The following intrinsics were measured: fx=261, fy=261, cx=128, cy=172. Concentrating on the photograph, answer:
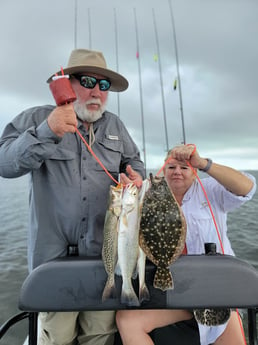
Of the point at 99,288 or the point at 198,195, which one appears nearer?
the point at 99,288

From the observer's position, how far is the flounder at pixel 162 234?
182 centimetres

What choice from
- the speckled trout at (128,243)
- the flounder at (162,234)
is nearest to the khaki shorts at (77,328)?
the speckled trout at (128,243)

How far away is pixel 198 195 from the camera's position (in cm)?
277

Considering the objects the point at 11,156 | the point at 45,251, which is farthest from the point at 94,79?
the point at 45,251

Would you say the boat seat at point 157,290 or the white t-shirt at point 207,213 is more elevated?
the white t-shirt at point 207,213

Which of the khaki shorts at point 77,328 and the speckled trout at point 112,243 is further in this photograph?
the khaki shorts at point 77,328

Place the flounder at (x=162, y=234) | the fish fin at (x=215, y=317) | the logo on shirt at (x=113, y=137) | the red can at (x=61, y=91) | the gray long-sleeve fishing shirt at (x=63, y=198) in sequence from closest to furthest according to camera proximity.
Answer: the red can at (x=61, y=91), the flounder at (x=162, y=234), the fish fin at (x=215, y=317), the gray long-sleeve fishing shirt at (x=63, y=198), the logo on shirt at (x=113, y=137)

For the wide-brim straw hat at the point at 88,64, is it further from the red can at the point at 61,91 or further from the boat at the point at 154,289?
the boat at the point at 154,289

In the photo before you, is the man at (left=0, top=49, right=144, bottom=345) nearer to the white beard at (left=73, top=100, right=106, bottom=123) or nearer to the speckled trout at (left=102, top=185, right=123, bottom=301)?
the white beard at (left=73, top=100, right=106, bottom=123)

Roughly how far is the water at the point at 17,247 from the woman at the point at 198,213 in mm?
3594

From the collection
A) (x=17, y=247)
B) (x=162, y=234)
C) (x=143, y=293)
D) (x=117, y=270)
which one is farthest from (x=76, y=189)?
(x=17, y=247)

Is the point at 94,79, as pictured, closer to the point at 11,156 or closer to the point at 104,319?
the point at 11,156

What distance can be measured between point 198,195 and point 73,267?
1493 mm

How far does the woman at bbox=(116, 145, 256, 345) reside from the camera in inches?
86.6
